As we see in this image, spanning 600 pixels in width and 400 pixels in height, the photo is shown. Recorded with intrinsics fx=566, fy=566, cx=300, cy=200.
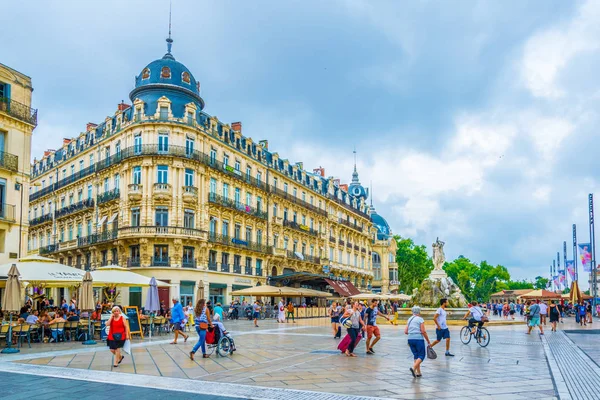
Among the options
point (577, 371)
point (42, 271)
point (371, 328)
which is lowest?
point (577, 371)

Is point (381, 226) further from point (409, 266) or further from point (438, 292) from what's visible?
point (438, 292)

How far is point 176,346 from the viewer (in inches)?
698

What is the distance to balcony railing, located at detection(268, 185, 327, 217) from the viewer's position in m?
51.8

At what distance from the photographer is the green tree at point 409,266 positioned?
273ft

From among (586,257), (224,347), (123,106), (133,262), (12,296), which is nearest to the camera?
(224,347)

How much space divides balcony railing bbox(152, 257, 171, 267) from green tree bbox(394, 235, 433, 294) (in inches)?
1971

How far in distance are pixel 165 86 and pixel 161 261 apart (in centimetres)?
1241

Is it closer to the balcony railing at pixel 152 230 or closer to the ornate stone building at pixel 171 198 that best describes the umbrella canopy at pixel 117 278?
the balcony railing at pixel 152 230

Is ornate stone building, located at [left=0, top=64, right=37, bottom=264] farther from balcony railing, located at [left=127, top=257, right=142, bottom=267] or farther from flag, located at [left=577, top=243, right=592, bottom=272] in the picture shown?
flag, located at [left=577, top=243, right=592, bottom=272]

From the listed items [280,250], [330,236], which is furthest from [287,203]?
[330,236]

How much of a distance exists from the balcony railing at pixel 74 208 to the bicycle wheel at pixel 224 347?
32417mm

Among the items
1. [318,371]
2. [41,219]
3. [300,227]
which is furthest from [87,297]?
[300,227]

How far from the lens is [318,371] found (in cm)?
1207

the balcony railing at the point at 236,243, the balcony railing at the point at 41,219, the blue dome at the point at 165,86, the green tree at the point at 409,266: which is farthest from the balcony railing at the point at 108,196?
the green tree at the point at 409,266
